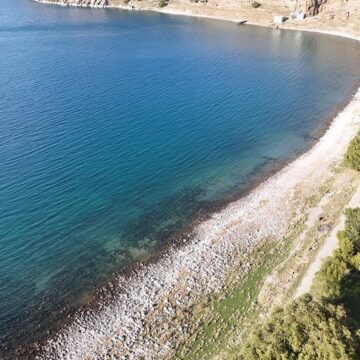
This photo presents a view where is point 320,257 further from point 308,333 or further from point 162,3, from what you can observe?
point 162,3

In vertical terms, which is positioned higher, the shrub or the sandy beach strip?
the shrub

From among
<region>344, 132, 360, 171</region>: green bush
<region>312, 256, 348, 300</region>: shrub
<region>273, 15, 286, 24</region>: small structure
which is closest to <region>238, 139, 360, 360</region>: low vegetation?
<region>312, 256, 348, 300</region>: shrub

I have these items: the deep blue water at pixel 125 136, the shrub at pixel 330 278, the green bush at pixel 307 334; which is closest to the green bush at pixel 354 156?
the deep blue water at pixel 125 136

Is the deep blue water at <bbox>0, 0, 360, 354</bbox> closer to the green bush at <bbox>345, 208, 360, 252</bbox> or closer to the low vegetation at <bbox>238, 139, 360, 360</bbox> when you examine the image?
the green bush at <bbox>345, 208, 360, 252</bbox>

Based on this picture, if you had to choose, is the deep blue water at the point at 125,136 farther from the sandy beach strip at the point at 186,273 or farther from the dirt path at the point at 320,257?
the dirt path at the point at 320,257

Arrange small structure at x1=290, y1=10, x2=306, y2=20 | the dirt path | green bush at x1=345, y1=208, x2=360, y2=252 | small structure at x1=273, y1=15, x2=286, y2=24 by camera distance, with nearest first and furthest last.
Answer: the dirt path < green bush at x1=345, y1=208, x2=360, y2=252 < small structure at x1=290, y1=10, x2=306, y2=20 < small structure at x1=273, y1=15, x2=286, y2=24

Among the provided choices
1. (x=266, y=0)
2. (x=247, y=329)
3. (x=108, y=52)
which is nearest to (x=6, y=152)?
(x=247, y=329)
